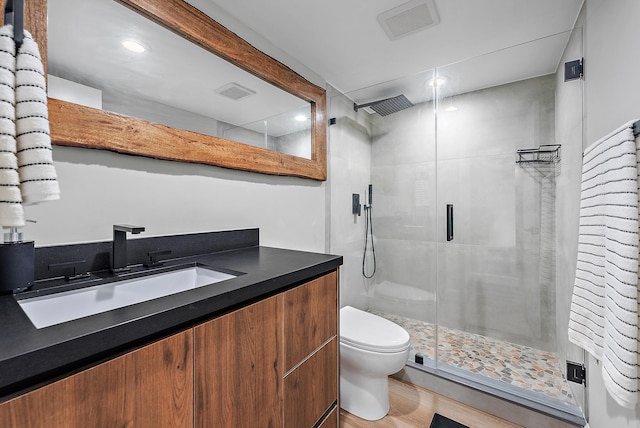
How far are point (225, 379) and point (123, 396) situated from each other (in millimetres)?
260

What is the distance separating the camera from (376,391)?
1.68 metres

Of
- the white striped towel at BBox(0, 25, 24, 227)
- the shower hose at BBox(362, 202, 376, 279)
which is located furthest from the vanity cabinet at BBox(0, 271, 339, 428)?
the shower hose at BBox(362, 202, 376, 279)

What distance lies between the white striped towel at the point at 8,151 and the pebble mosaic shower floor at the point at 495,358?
234cm

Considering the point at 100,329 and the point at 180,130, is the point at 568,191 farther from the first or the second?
the point at 100,329

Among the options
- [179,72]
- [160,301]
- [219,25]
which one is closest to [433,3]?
[219,25]

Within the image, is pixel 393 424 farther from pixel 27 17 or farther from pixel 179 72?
pixel 27 17

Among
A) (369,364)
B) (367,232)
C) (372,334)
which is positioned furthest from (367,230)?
(369,364)

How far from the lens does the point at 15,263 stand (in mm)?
820

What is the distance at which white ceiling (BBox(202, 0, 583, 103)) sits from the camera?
155cm

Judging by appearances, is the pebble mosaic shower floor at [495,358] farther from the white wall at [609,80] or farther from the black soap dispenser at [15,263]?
the black soap dispenser at [15,263]

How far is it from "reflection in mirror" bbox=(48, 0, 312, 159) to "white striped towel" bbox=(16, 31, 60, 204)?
0.35 meters

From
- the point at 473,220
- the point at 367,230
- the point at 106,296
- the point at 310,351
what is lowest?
the point at 310,351

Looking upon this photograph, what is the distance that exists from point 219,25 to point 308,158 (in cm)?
97

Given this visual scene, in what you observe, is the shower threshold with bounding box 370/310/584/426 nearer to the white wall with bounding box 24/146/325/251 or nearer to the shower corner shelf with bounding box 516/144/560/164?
the white wall with bounding box 24/146/325/251
